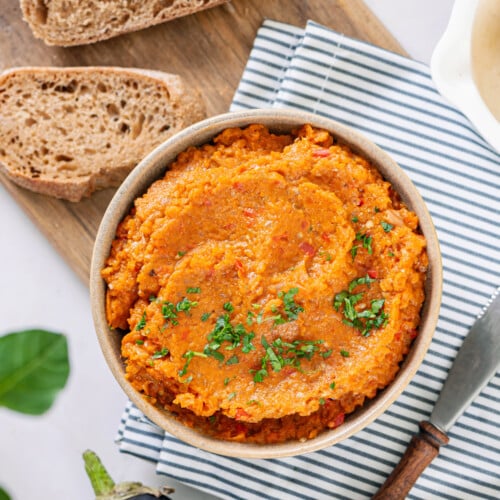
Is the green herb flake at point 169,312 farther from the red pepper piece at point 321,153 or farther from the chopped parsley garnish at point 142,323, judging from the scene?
the red pepper piece at point 321,153

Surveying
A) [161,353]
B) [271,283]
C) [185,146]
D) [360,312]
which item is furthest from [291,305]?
[185,146]

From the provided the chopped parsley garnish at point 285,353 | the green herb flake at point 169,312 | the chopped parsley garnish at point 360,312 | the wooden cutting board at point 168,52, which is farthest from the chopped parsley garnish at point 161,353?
the wooden cutting board at point 168,52

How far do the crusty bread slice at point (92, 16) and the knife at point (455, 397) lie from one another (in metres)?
1.88

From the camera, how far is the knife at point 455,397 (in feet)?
10.6

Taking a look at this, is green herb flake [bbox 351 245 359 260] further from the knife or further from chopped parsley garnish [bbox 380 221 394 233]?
the knife

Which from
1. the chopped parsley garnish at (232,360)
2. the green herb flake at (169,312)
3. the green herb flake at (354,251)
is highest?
the green herb flake at (354,251)

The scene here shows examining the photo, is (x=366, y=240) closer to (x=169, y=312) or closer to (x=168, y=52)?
(x=169, y=312)

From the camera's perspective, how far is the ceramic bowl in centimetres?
294

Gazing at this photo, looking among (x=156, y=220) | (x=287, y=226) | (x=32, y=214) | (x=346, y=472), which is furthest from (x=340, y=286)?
(x=32, y=214)

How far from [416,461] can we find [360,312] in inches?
32.4

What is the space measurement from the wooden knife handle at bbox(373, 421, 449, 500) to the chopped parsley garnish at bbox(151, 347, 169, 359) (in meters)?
1.18

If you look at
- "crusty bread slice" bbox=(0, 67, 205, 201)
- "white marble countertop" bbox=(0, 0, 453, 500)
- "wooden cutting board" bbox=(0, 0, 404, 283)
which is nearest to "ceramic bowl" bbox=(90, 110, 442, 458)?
"crusty bread slice" bbox=(0, 67, 205, 201)

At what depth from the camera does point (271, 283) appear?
2.83 metres

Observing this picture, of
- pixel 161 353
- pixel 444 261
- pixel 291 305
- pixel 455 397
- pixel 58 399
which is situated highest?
pixel 291 305
